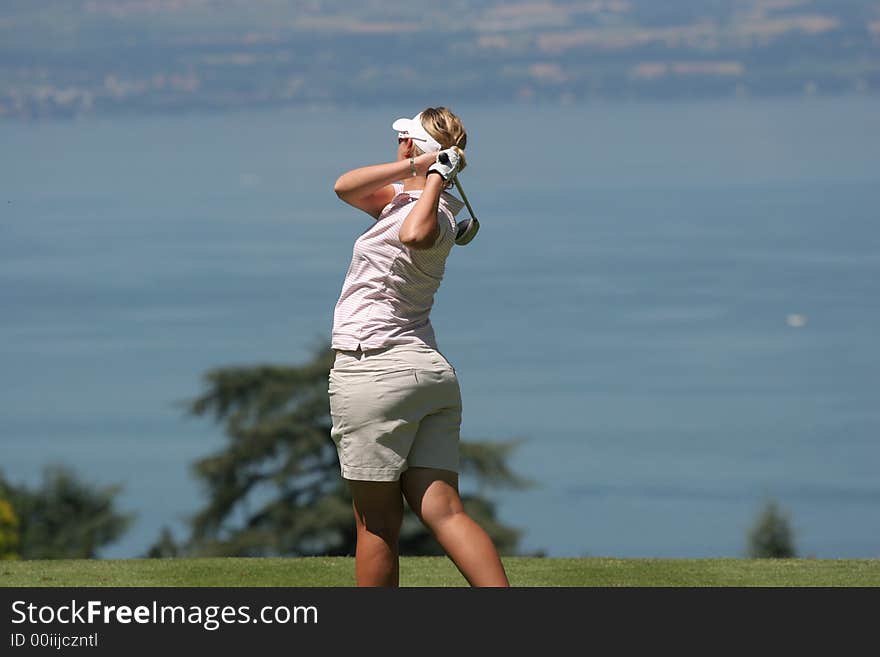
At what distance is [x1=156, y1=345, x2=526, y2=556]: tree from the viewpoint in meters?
36.6

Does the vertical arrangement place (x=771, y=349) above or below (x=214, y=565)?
below

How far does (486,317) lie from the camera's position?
158875mm

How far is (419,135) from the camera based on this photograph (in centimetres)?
525

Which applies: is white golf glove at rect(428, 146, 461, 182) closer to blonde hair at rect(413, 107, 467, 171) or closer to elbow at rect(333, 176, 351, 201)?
blonde hair at rect(413, 107, 467, 171)

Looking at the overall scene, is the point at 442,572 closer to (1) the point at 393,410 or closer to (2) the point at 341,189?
(1) the point at 393,410

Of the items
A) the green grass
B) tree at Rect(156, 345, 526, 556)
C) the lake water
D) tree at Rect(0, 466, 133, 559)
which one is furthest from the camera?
the lake water

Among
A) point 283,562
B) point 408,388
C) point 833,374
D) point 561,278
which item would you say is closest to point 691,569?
point 283,562

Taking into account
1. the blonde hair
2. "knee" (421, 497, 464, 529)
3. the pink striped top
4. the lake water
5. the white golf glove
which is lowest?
the lake water

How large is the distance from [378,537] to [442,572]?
81.6 inches

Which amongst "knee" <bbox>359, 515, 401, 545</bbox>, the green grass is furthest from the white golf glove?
the green grass

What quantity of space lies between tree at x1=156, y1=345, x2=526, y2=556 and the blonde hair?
30.2m

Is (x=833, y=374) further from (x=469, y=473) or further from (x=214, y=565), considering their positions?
(x=214, y=565)

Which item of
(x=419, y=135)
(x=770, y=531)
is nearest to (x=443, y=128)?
(x=419, y=135)
